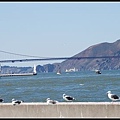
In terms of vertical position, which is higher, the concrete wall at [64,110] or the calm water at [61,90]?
the calm water at [61,90]

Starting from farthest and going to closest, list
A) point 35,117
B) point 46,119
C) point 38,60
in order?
point 38,60, point 35,117, point 46,119

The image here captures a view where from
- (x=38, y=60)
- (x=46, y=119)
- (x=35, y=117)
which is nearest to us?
(x=46, y=119)

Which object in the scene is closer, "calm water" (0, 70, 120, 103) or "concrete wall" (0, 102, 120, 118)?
"concrete wall" (0, 102, 120, 118)

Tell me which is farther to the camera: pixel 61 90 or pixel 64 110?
pixel 61 90

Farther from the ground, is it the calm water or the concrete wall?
the calm water

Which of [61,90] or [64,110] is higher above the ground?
[61,90]

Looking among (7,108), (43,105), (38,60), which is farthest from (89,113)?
(38,60)

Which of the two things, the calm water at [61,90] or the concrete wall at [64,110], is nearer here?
A: the concrete wall at [64,110]

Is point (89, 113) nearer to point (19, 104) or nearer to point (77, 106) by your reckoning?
point (77, 106)
